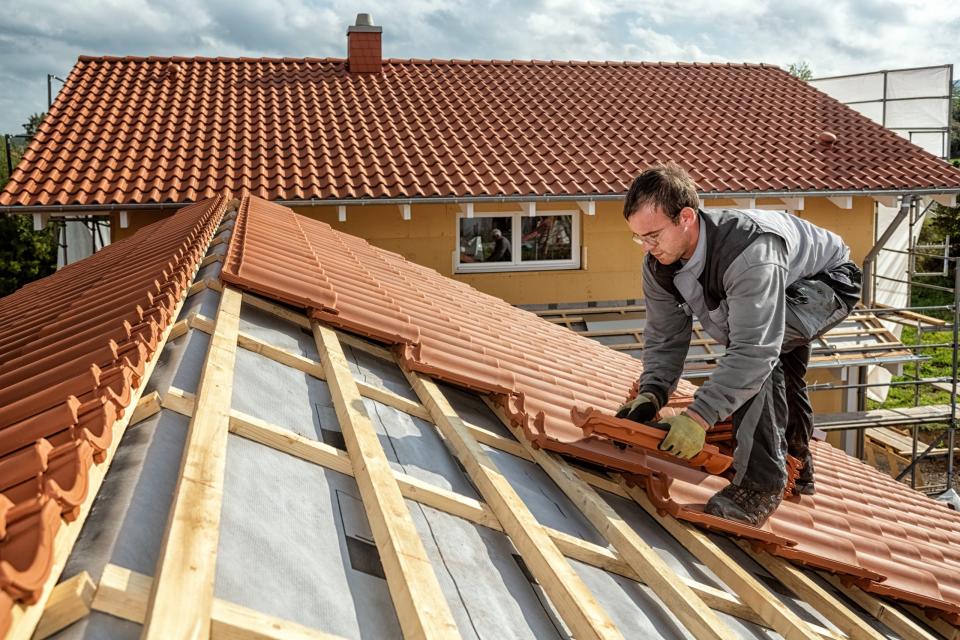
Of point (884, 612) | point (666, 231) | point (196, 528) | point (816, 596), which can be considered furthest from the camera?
point (884, 612)

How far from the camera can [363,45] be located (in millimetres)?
14422

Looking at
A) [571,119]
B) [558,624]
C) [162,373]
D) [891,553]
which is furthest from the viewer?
[571,119]

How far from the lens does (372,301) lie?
447 cm

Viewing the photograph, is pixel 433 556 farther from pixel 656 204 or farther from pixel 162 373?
pixel 656 204

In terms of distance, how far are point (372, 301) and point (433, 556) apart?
246 centimetres

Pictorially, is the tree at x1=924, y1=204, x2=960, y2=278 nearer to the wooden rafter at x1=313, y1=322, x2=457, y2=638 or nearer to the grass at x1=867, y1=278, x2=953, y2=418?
the grass at x1=867, y1=278, x2=953, y2=418

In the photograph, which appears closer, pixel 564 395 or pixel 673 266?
pixel 673 266

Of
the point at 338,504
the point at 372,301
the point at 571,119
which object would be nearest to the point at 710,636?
the point at 338,504

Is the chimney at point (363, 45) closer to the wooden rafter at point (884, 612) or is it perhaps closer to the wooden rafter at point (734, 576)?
the wooden rafter at point (734, 576)

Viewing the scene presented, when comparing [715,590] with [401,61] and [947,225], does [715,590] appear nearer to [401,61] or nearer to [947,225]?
[401,61]

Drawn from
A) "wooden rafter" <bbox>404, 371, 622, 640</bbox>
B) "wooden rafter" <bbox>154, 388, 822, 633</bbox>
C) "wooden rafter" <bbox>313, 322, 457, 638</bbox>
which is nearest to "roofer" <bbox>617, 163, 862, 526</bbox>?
"wooden rafter" <bbox>154, 388, 822, 633</bbox>

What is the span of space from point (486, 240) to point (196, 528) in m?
10.4

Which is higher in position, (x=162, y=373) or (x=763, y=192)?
(x=763, y=192)

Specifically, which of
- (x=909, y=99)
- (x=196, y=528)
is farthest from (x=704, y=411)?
(x=909, y=99)
